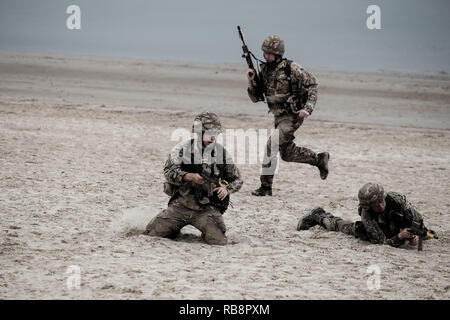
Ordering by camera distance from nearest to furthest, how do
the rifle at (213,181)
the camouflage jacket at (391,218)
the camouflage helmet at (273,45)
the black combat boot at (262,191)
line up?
the rifle at (213,181)
the camouflage jacket at (391,218)
the camouflage helmet at (273,45)
the black combat boot at (262,191)

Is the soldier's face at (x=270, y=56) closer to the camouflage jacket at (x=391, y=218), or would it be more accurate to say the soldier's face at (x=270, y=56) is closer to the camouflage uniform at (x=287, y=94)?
the camouflage uniform at (x=287, y=94)

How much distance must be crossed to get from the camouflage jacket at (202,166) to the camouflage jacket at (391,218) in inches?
51.7

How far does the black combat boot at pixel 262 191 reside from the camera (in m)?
8.94

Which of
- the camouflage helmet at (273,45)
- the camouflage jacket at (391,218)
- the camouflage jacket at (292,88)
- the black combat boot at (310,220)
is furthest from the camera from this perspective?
the camouflage jacket at (292,88)

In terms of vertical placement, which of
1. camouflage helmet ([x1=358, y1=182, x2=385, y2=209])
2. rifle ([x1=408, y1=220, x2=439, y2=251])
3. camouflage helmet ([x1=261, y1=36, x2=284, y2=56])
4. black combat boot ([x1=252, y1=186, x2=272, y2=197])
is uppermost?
camouflage helmet ([x1=261, y1=36, x2=284, y2=56])

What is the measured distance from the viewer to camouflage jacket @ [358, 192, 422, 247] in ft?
21.8

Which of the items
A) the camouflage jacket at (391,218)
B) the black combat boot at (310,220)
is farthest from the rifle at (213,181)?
the camouflage jacket at (391,218)

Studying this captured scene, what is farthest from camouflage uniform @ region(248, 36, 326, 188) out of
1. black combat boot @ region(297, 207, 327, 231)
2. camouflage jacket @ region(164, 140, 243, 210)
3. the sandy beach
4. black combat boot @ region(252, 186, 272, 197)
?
camouflage jacket @ region(164, 140, 243, 210)

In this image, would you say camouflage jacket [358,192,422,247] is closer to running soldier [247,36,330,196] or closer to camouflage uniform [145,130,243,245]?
camouflage uniform [145,130,243,245]

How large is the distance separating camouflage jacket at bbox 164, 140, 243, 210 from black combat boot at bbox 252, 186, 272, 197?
231 centimetres

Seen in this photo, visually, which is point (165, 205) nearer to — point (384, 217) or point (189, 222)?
point (189, 222)

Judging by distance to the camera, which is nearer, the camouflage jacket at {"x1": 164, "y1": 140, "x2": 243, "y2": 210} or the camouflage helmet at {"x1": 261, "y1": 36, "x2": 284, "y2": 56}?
the camouflage jacket at {"x1": 164, "y1": 140, "x2": 243, "y2": 210}

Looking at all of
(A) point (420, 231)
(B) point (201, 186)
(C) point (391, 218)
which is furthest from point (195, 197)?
(A) point (420, 231)
